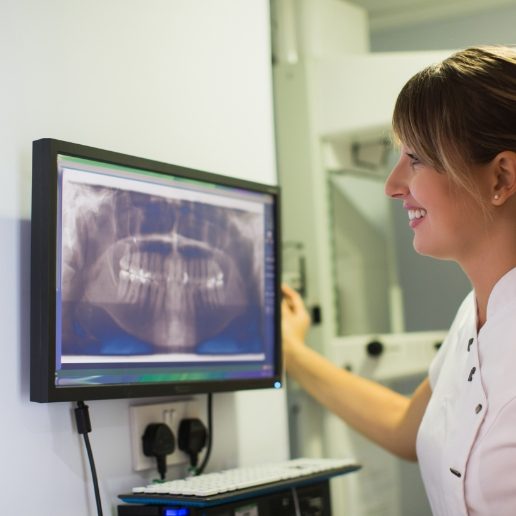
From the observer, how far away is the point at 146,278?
1232 millimetres

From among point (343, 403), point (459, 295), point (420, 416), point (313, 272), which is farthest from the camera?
point (459, 295)

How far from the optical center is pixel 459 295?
301 cm

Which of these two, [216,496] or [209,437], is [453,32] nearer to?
[209,437]

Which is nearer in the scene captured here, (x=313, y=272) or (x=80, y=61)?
(x=80, y=61)

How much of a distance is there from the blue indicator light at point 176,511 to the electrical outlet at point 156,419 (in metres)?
0.14

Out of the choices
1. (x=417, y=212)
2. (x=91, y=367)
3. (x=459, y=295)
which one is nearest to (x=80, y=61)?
(x=91, y=367)

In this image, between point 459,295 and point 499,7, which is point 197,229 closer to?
point 459,295

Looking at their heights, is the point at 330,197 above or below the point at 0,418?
above

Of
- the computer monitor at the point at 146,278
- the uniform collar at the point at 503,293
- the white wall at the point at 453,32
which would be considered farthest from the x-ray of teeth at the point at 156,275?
the white wall at the point at 453,32

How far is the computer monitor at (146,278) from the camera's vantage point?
108 cm

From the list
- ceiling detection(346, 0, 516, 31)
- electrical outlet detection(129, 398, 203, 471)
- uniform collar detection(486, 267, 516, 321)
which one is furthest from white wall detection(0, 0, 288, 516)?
ceiling detection(346, 0, 516, 31)

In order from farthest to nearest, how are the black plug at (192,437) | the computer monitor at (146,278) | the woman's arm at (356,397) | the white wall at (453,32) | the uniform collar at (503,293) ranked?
the white wall at (453,32), the woman's arm at (356,397), the black plug at (192,437), the uniform collar at (503,293), the computer monitor at (146,278)

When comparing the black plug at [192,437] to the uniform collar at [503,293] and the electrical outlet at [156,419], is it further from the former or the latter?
the uniform collar at [503,293]

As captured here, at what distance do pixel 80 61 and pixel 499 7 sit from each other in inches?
89.0
